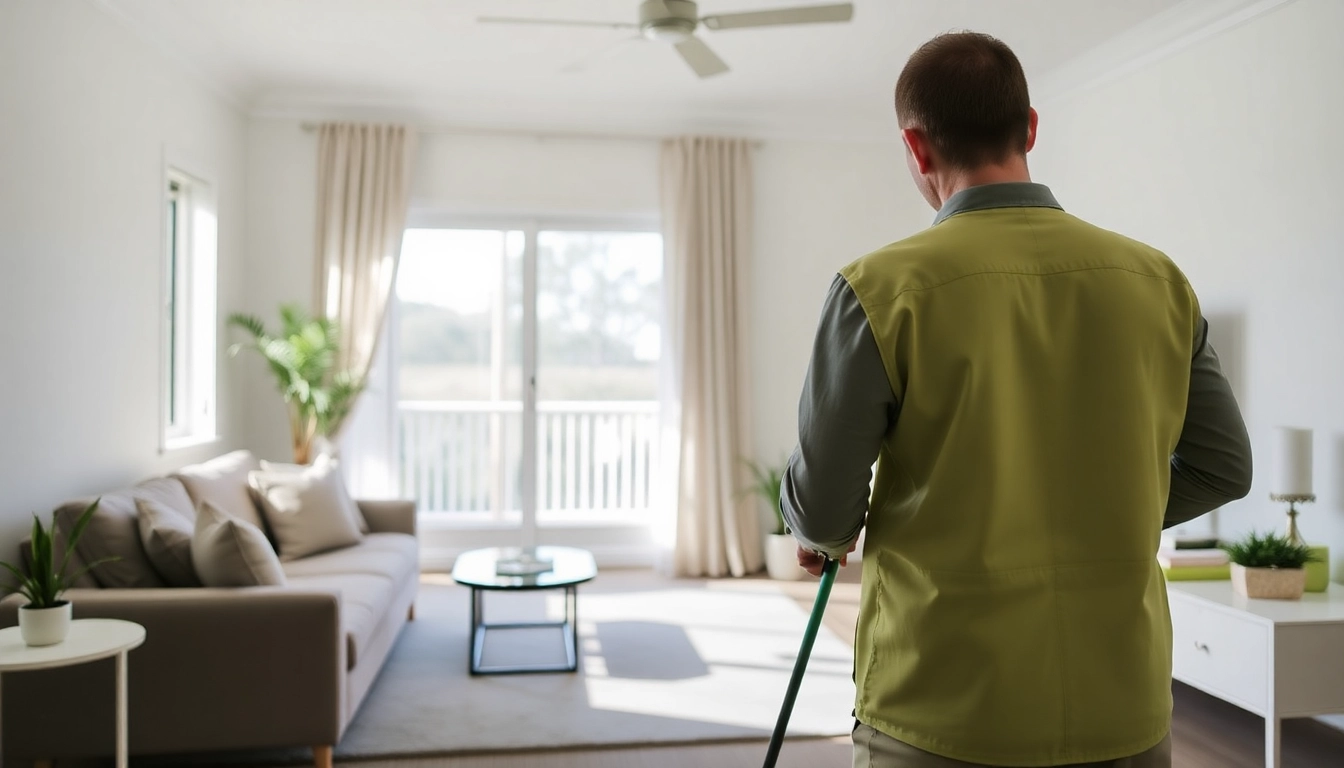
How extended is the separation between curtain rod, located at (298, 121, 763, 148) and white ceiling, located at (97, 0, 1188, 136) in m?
0.04

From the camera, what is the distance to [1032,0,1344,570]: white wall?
3.42 m

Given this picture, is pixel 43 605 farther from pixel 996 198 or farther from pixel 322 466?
pixel 996 198

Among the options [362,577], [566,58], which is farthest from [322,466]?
[566,58]

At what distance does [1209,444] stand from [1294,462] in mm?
2596

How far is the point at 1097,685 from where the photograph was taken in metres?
0.97

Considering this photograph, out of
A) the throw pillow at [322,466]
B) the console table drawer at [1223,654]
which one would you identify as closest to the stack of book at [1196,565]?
the console table drawer at [1223,654]

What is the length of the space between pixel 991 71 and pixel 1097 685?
609mm

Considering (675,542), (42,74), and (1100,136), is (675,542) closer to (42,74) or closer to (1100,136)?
(1100,136)

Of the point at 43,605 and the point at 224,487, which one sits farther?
the point at 224,487

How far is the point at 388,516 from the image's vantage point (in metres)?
4.73

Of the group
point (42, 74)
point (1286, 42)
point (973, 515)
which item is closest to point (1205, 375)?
point (973, 515)

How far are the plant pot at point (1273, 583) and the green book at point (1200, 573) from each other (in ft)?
0.85

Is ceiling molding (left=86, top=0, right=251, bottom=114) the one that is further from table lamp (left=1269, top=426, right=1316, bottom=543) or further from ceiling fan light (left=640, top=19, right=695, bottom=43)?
table lamp (left=1269, top=426, right=1316, bottom=543)

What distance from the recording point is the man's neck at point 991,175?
3.43ft
